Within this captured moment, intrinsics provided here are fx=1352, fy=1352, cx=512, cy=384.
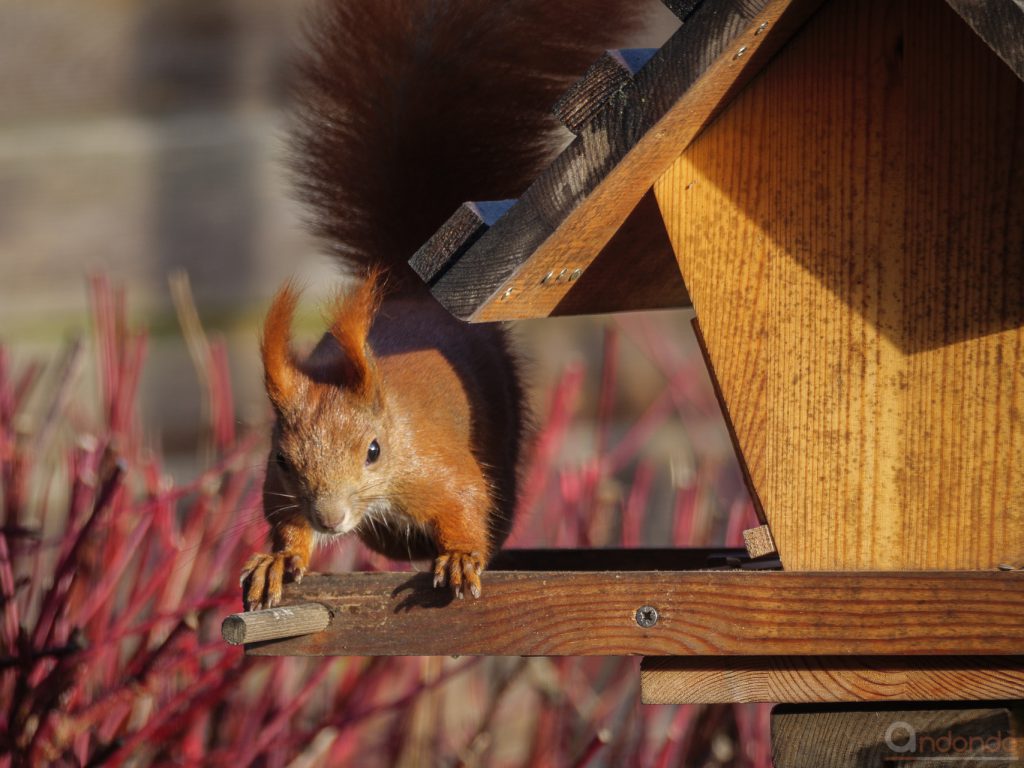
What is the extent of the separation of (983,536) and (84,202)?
3.12 metres

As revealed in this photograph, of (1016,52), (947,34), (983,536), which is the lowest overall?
(983,536)

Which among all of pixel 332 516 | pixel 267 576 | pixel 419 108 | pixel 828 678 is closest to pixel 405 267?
pixel 419 108

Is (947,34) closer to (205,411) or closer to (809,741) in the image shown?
(809,741)

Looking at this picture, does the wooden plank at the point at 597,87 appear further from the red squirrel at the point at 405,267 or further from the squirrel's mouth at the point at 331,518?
the squirrel's mouth at the point at 331,518

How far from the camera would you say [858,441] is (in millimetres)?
1260

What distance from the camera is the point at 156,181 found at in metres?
3.82

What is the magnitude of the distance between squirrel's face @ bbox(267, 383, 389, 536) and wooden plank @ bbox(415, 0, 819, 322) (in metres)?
0.32

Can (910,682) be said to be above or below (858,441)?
below

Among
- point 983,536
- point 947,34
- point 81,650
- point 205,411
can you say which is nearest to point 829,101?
point 947,34

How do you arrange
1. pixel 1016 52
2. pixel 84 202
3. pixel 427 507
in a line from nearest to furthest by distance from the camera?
pixel 1016 52
pixel 427 507
pixel 84 202

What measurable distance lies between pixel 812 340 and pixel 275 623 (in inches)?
22.0

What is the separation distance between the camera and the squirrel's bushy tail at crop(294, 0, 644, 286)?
62.5 inches

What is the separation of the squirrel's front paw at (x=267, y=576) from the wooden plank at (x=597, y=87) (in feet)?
1.71

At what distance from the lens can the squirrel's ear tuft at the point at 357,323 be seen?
1441 millimetres
